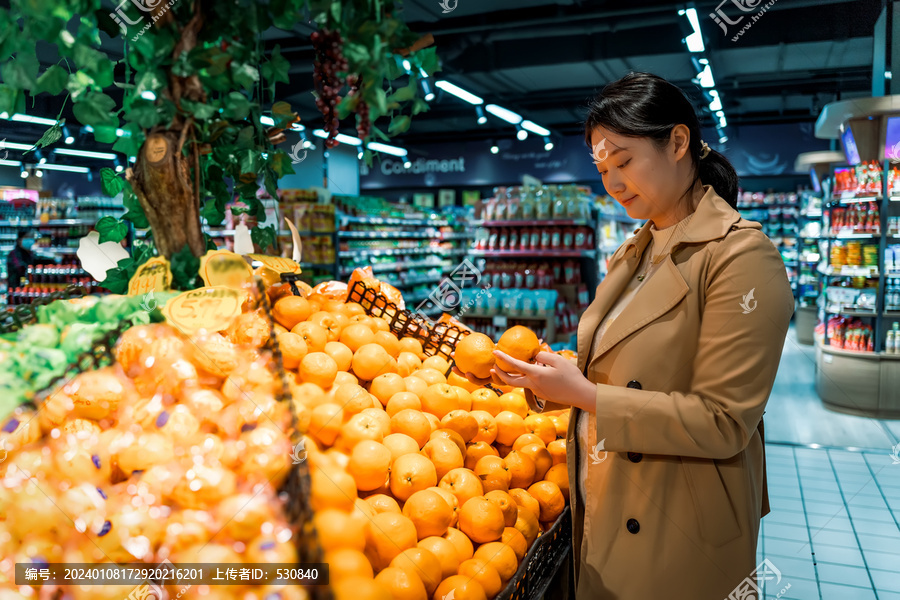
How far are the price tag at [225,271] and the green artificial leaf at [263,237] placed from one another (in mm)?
498

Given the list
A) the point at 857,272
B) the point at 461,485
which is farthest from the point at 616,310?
the point at 857,272

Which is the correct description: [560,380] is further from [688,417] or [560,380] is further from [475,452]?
[475,452]

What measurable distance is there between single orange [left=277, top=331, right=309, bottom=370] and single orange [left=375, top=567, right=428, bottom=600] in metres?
0.61

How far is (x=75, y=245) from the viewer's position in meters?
10.2

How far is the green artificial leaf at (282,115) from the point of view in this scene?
1.55 m

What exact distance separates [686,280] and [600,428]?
375 millimetres

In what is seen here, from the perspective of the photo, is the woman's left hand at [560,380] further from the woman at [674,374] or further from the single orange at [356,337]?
the single orange at [356,337]

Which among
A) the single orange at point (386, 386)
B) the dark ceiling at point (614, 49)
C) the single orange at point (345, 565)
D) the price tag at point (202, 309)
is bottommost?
the single orange at point (345, 565)

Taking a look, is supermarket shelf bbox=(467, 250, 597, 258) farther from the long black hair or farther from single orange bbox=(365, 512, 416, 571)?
single orange bbox=(365, 512, 416, 571)

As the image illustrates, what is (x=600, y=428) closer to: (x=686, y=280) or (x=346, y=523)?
(x=686, y=280)

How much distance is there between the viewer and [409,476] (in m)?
1.38

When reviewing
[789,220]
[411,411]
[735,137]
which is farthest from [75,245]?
[789,220]

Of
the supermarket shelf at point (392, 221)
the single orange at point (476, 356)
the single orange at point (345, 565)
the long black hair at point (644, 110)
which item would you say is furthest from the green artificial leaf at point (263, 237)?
the supermarket shelf at point (392, 221)

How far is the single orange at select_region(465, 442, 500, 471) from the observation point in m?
1.69
